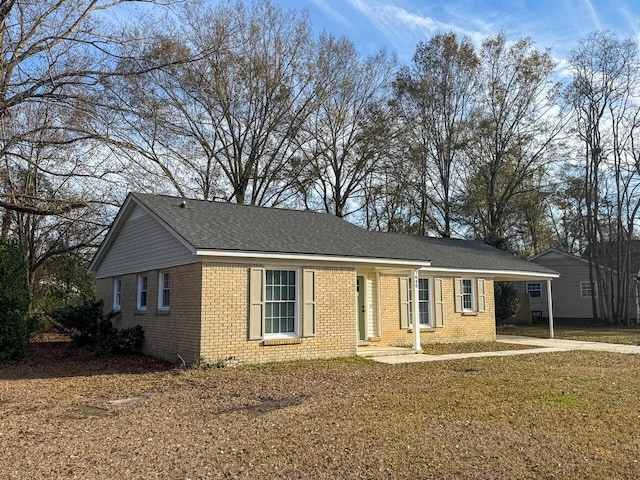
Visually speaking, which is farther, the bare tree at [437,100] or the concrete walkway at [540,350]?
the bare tree at [437,100]

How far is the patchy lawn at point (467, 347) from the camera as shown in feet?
48.5

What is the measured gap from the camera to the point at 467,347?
15922mm

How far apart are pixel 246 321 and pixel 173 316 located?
2.05 metres

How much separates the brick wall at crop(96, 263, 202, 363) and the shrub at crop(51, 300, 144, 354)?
1.17 feet

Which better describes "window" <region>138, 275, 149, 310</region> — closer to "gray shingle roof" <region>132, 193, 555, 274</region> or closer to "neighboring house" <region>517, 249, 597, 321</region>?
"gray shingle roof" <region>132, 193, 555, 274</region>

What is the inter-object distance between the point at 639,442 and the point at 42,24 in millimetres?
13305

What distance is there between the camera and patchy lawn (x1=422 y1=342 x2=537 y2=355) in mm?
14773

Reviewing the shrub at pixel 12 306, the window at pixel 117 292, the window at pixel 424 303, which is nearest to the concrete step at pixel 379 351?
the window at pixel 424 303

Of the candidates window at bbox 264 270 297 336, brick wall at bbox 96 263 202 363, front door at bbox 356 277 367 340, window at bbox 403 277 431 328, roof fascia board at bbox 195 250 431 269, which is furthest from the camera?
window at bbox 403 277 431 328

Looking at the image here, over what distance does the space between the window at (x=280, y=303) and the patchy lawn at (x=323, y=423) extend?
114 centimetres

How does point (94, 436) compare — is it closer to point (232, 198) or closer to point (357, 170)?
point (232, 198)

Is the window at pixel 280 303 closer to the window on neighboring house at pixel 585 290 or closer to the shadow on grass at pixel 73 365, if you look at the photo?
the shadow on grass at pixel 73 365

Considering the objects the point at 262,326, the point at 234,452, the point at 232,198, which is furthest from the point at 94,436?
the point at 232,198

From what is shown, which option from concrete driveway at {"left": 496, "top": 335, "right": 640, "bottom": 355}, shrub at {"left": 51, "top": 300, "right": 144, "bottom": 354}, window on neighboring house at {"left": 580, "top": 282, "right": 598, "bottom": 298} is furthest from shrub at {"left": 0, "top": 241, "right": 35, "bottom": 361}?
window on neighboring house at {"left": 580, "top": 282, "right": 598, "bottom": 298}
